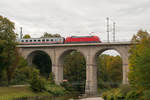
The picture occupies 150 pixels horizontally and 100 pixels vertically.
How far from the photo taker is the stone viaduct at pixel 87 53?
52.8m

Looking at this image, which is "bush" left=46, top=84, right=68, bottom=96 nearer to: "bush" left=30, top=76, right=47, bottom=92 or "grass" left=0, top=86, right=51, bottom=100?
"grass" left=0, top=86, right=51, bottom=100

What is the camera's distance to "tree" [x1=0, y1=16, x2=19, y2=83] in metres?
46.1

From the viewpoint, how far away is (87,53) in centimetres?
5625

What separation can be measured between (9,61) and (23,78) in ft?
37.2

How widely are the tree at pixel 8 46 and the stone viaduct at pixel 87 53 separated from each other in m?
12.7

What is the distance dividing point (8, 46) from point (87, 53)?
18.2 metres

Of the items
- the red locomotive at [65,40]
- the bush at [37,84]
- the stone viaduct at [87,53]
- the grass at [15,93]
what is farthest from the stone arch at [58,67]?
the bush at [37,84]

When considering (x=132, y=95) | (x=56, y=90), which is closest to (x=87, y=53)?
(x=56, y=90)

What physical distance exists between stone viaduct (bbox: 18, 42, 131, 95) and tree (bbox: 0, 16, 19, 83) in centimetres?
1266

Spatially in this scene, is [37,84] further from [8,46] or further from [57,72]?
[57,72]

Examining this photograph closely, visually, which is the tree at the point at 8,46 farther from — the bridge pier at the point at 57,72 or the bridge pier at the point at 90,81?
the bridge pier at the point at 90,81

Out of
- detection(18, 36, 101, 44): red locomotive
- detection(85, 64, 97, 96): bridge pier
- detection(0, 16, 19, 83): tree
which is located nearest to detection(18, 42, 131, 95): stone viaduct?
detection(85, 64, 97, 96): bridge pier

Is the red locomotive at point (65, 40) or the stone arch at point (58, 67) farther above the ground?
A: the red locomotive at point (65, 40)

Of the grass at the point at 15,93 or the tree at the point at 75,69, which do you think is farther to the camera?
the tree at the point at 75,69
